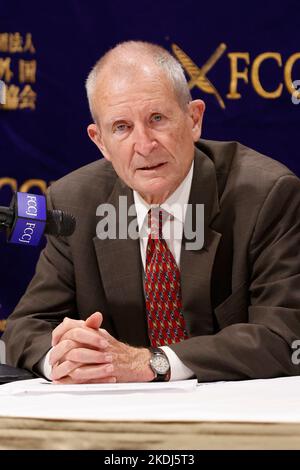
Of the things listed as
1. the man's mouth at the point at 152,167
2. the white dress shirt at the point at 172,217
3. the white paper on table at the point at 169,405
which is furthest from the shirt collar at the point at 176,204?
the white paper on table at the point at 169,405

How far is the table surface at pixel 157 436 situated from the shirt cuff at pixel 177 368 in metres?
0.59

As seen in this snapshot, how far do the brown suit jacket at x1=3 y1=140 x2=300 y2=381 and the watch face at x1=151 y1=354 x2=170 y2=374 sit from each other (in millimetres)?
195

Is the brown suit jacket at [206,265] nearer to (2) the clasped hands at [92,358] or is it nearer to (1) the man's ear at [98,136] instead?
(1) the man's ear at [98,136]

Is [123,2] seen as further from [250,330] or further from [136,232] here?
[250,330]

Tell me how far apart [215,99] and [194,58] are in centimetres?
14

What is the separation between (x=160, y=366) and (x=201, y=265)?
416 mm

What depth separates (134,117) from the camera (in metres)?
1.97

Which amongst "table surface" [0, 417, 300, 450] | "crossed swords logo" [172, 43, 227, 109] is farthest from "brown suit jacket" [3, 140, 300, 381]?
"table surface" [0, 417, 300, 450]

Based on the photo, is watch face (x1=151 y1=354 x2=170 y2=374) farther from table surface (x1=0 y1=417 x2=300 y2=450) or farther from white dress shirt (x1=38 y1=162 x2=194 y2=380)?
table surface (x1=0 y1=417 x2=300 y2=450)

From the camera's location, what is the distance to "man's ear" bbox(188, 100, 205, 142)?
6.97ft

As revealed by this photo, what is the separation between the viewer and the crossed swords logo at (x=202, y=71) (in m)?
2.37

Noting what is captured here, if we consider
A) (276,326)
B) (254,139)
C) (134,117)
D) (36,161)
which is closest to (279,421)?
(276,326)

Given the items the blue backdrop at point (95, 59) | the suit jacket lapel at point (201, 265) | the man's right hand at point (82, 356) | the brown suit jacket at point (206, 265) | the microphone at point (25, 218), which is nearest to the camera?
the microphone at point (25, 218)

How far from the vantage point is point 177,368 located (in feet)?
5.48
